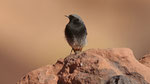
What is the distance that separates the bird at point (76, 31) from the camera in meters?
5.11

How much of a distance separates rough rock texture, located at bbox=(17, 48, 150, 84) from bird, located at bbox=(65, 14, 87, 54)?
892mm

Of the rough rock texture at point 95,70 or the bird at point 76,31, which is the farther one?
the bird at point 76,31

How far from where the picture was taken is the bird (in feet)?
16.8

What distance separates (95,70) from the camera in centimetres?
375

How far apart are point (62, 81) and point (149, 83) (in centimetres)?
86

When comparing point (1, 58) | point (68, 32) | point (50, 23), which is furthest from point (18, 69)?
point (68, 32)

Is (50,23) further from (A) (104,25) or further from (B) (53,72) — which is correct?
(B) (53,72)

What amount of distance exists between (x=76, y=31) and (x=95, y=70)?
1.48 m

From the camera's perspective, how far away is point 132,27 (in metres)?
11.5

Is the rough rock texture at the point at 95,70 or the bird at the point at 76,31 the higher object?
the bird at the point at 76,31

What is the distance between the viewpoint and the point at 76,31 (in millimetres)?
5160

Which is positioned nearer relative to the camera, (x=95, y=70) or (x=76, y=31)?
(x=95, y=70)

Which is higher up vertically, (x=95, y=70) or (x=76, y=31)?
(x=76, y=31)

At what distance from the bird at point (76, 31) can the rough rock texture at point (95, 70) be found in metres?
0.89
